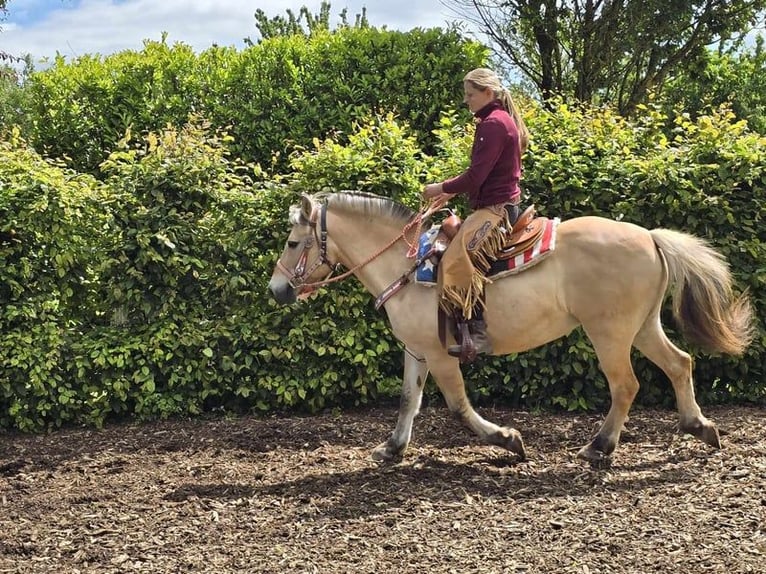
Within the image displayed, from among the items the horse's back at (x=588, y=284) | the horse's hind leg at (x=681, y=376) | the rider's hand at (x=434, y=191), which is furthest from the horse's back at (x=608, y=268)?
the rider's hand at (x=434, y=191)

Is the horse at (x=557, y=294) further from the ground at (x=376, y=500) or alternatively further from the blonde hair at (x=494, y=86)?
the blonde hair at (x=494, y=86)

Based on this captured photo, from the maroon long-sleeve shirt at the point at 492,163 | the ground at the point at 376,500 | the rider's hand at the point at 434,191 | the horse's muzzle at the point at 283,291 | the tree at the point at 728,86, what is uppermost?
the tree at the point at 728,86

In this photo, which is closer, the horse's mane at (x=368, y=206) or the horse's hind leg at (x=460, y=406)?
the horse's hind leg at (x=460, y=406)

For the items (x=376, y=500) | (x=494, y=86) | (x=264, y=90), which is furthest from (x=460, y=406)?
(x=264, y=90)

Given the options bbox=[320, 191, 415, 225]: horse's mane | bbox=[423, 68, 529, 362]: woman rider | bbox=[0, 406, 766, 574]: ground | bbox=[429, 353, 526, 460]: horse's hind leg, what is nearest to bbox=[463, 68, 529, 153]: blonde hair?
bbox=[423, 68, 529, 362]: woman rider

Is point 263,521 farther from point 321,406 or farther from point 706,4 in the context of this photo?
point 706,4

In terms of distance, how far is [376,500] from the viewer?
15.9ft

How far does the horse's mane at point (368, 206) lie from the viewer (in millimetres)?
5473

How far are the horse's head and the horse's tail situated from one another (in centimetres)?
217

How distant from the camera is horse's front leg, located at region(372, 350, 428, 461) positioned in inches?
220

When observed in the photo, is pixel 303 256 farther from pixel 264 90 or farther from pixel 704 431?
pixel 264 90

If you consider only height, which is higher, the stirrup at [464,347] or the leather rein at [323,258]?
the leather rein at [323,258]

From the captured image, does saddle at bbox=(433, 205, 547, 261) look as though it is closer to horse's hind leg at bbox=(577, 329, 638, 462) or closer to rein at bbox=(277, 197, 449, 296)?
rein at bbox=(277, 197, 449, 296)

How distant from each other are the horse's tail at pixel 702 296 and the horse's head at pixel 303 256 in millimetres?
2171
